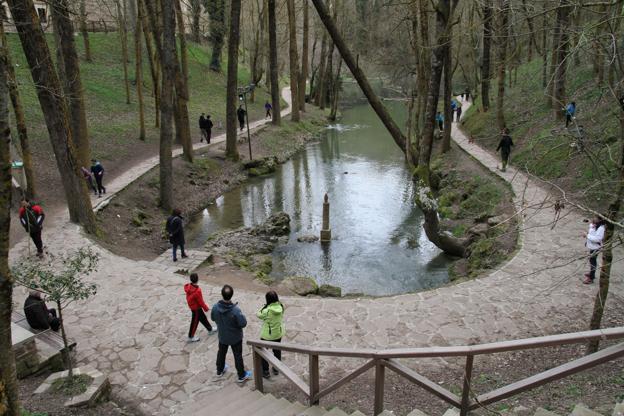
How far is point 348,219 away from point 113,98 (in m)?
18.5

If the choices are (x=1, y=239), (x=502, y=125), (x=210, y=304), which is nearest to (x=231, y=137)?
(x=502, y=125)

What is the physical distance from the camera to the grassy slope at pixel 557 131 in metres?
12.2

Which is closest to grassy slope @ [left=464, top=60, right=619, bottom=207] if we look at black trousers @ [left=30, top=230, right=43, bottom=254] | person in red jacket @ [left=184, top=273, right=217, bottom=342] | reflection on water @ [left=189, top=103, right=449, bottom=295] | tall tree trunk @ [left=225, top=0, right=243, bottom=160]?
reflection on water @ [left=189, top=103, right=449, bottom=295]

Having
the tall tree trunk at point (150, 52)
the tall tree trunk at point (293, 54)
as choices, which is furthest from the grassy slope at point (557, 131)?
the tall tree trunk at point (150, 52)

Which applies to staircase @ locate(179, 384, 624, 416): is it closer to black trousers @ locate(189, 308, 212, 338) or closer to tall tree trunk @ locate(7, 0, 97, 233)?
black trousers @ locate(189, 308, 212, 338)

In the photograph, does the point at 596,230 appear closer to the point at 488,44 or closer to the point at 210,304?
the point at 210,304

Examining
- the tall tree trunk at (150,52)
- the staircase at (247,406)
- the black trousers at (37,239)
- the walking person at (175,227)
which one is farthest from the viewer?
the tall tree trunk at (150,52)

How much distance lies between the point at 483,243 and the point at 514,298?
3.97 m

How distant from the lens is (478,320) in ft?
28.1

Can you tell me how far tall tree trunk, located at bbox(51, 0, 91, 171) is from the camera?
47.4ft

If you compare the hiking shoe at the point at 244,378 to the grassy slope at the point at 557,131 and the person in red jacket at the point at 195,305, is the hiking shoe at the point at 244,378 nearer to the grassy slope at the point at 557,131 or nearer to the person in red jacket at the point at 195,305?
the person in red jacket at the point at 195,305

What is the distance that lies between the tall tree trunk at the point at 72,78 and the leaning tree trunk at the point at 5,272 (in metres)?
10.5

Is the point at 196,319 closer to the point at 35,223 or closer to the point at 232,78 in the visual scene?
the point at 35,223

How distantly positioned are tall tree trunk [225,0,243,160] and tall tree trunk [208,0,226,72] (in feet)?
32.5
